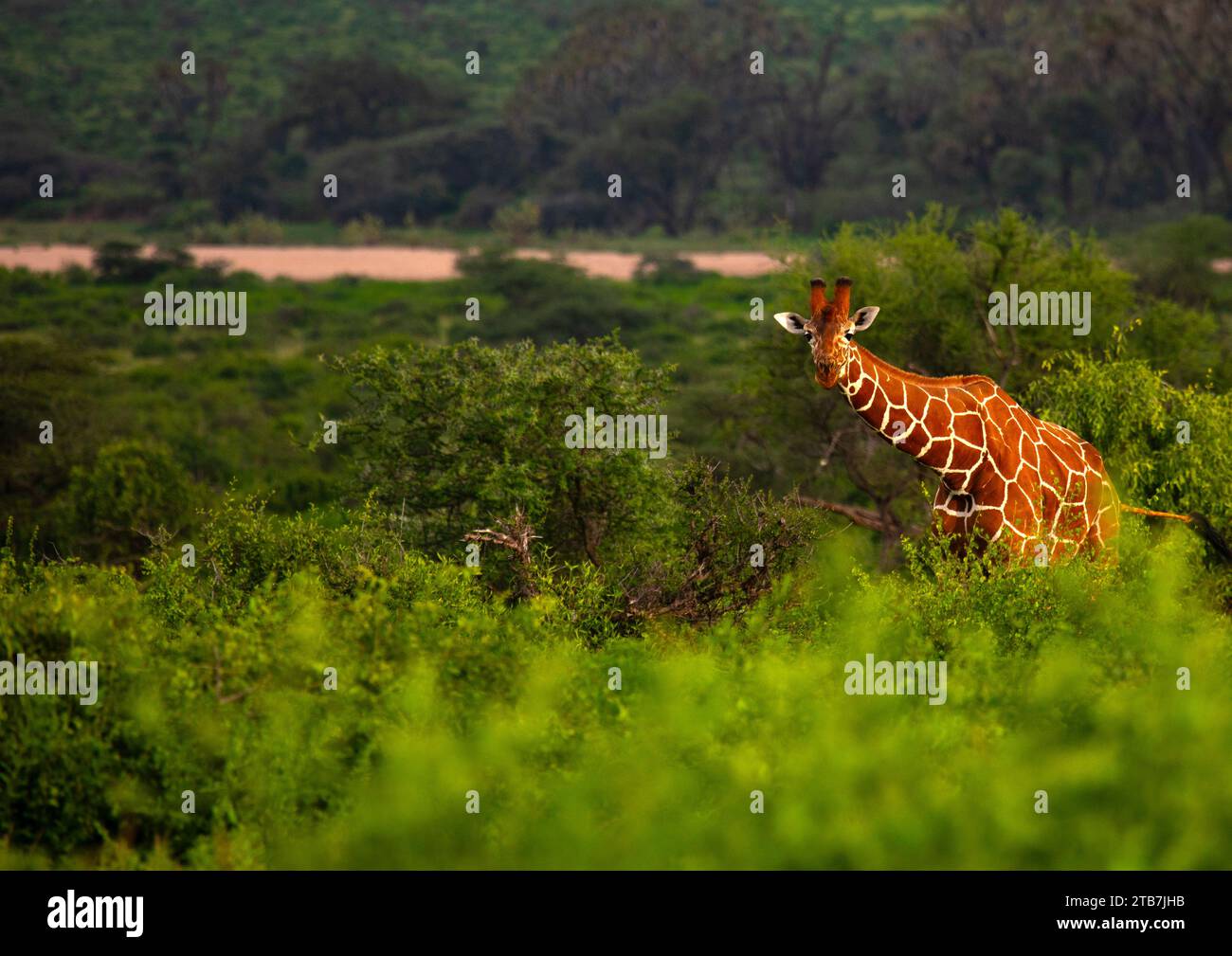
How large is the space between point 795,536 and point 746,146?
79606 millimetres

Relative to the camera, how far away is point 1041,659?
13.3 metres

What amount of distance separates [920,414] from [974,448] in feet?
1.99

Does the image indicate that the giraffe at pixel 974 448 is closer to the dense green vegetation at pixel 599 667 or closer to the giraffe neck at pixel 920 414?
the giraffe neck at pixel 920 414

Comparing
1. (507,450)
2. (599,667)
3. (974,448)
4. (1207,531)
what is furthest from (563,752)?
(1207,531)

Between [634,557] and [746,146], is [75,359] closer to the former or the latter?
[634,557]

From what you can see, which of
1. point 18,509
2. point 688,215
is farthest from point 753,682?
point 688,215

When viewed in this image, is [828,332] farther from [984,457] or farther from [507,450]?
[507,450]

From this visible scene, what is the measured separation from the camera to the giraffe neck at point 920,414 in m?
15.4

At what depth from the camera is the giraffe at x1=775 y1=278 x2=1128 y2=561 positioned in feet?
49.8

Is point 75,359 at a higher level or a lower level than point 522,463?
higher

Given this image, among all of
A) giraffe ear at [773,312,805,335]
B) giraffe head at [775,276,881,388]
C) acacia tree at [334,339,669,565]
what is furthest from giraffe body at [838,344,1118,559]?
acacia tree at [334,339,669,565]

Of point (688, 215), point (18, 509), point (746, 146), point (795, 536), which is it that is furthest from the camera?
point (746, 146)

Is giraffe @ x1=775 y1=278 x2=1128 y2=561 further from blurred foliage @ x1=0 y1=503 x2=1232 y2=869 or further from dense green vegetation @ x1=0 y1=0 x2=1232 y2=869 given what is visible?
blurred foliage @ x1=0 y1=503 x2=1232 y2=869

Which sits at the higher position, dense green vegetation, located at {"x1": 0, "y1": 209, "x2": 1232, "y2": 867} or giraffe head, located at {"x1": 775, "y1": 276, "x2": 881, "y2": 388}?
giraffe head, located at {"x1": 775, "y1": 276, "x2": 881, "y2": 388}
